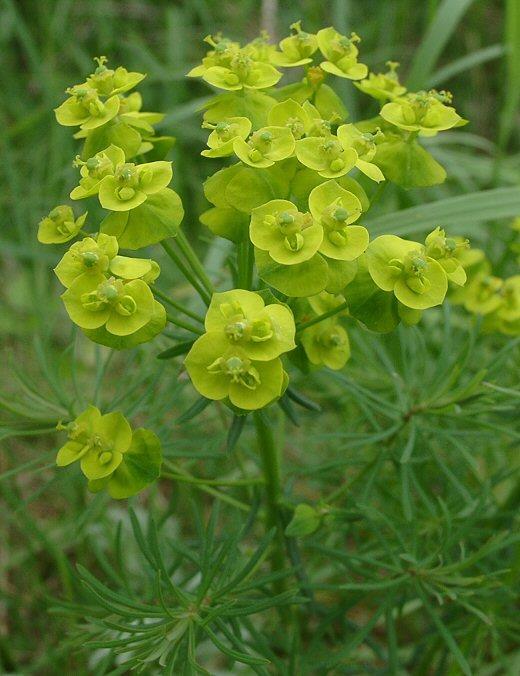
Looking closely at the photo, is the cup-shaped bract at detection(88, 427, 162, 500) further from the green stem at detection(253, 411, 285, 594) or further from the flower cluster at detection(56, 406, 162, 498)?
the green stem at detection(253, 411, 285, 594)

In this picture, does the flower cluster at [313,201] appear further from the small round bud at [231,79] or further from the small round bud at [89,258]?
the small round bud at [89,258]

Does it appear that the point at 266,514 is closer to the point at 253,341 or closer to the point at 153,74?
the point at 253,341

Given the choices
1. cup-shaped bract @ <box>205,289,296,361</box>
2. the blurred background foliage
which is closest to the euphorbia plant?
cup-shaped bract @ <box>205,289,296,361</box>

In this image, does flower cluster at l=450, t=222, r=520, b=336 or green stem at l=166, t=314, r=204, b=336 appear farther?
flower cluster at l=450, t=222, r=520, b=336

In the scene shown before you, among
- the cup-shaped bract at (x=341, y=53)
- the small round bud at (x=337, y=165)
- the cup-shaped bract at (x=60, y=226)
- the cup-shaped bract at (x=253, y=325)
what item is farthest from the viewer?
the cup-shaped bract at (x=341, y=53)

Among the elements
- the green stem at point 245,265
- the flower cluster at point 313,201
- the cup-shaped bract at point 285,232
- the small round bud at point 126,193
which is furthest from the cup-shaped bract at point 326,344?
the small round bud at point 126,193

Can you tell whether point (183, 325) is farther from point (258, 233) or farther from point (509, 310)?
point (509, 310)

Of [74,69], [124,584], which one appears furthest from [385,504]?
[74,69]
